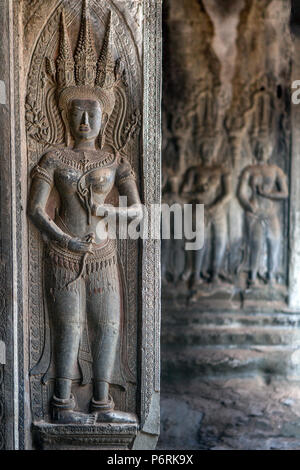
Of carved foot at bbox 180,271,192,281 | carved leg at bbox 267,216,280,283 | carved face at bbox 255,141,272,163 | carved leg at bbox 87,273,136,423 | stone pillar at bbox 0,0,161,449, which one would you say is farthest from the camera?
carved foot at bbox 180,271,192,281

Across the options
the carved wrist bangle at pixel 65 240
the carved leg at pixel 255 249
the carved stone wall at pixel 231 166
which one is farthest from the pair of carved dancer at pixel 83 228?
the carved leg at pixel 255 249

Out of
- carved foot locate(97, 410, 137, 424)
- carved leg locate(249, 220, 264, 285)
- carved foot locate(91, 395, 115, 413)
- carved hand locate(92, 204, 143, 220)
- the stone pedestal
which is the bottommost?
the stone pedestal

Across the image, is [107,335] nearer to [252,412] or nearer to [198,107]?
[252,412]

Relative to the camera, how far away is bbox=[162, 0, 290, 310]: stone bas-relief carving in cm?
760

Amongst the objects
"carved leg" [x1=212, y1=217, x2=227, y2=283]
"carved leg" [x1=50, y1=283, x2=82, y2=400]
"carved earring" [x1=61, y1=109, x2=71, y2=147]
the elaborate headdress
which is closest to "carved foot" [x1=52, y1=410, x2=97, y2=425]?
"carved leg" [x1=50, y1=283, x2=82, y2=400]

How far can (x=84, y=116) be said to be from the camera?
3645 mm

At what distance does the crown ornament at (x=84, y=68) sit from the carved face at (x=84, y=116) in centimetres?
5

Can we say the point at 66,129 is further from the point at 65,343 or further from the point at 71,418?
the point at 71,418

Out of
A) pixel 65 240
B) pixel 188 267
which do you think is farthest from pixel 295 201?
pixel 65 240

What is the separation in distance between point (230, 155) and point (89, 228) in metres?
4.50

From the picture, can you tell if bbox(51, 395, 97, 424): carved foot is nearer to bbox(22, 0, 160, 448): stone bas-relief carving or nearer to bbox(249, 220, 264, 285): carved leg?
bbox(22, 0, 160, 448): stone bas-relief carving

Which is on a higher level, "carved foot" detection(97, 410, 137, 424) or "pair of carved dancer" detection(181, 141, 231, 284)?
"pair of carved dancer" detection(181, 141, 231, 284)

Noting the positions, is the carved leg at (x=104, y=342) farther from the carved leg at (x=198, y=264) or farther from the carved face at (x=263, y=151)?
the carved face at (x=263, y=151)
